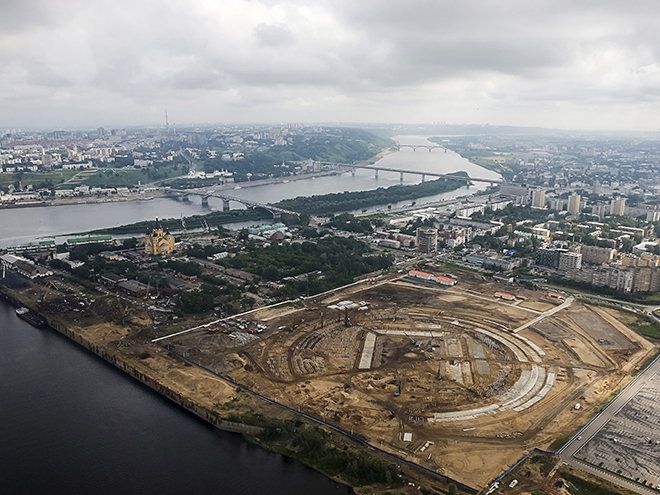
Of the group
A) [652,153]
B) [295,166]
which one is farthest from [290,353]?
[652,153]

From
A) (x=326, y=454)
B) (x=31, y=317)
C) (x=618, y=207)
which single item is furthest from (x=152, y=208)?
(x=618, y=207)

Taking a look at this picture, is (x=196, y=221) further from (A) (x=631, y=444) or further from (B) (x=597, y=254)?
(A) (x=631, y=444)

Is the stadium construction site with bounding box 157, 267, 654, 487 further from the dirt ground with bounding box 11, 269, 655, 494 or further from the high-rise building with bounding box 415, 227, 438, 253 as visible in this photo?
the high-rise building with bounding box 415, 227, 438, 253

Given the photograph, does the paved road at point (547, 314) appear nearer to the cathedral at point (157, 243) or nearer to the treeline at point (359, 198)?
the cathedral at point (157, 243)

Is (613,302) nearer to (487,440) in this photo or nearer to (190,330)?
(487,440)

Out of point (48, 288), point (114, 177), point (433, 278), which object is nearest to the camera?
point (48, 288)

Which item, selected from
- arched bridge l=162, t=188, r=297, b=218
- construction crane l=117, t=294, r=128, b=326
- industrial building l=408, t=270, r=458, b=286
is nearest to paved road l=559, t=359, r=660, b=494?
industrial building l=408, t=270, r=458, b=286

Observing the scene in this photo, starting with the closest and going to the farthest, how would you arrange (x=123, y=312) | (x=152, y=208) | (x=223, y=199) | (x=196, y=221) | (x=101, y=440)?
1. (x=101, y=440)
2. (x=123, y=312)
3. (x=196, y=221)
4. (x=152, y=208)
5. (x=223, y=199)
